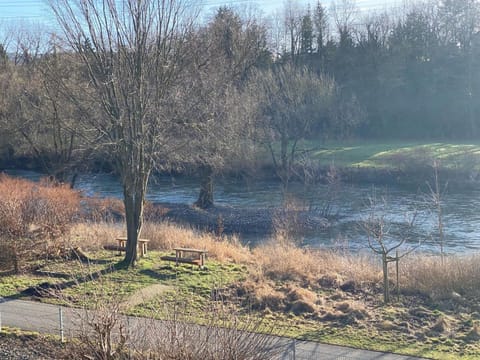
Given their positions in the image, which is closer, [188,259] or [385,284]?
[385,284]

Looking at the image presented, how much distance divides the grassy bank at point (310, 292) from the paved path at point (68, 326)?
39 centimetres

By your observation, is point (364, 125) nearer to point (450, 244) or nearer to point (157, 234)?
point (450, 244)

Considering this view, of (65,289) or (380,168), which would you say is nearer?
(65,289)

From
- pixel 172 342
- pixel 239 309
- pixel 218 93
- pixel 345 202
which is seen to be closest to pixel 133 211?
pixel 239 309

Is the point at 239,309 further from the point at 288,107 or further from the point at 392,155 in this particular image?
the point at 392,155

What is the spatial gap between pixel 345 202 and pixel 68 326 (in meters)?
28.8

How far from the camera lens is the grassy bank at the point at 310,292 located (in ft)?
40.6

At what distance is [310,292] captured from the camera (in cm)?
1547

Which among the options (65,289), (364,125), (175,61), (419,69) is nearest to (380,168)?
(364,125)

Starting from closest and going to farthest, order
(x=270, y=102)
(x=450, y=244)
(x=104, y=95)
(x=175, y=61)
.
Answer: (x=104, y=95)
(x=175, y=61)
(x=450, y=244)
(x=270, y=102)

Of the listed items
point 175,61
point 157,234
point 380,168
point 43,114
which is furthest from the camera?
point 380,168

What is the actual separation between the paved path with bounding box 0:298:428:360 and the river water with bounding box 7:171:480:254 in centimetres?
1325

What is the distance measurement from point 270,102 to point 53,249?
90.3ft

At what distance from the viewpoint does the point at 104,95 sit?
1834 centimetres
